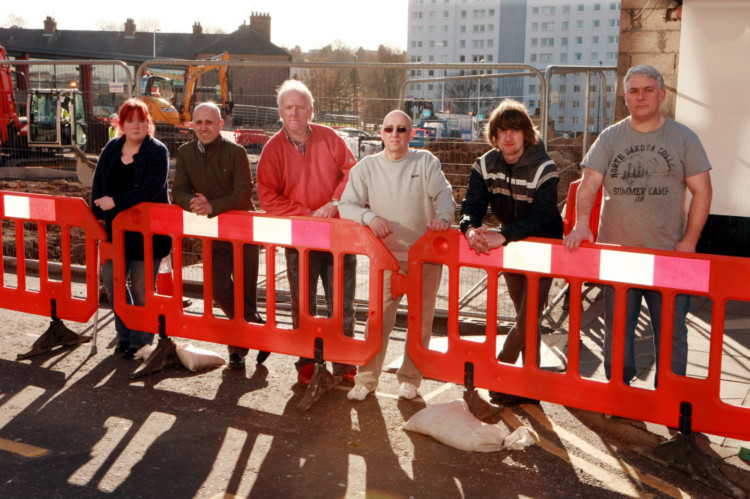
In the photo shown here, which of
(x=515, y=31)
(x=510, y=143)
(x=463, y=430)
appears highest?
(x=515, y=31)

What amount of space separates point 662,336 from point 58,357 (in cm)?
476

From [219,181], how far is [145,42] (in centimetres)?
9781

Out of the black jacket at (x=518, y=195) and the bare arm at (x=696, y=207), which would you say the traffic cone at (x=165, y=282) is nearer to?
the black jacket at (x=518, y=195)

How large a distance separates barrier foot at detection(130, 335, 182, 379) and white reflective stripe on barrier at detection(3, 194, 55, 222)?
4.98ft

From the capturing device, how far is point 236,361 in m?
6.52

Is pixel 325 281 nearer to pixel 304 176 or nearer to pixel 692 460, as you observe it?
pixel 304 176

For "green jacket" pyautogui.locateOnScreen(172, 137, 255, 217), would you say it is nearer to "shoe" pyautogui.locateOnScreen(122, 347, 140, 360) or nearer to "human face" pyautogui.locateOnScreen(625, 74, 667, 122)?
"shoe" pyautogui.locateOnScreen(122, 347, 140, 360)

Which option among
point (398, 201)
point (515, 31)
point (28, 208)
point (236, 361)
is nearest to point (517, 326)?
point (398, 201)

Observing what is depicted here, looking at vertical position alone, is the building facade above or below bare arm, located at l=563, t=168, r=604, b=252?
above

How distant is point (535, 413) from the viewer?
5.53 meters

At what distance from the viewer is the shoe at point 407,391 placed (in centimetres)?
579

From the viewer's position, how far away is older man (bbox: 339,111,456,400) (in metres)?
5.48

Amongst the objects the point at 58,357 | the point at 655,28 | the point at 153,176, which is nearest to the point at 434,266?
the point at 153,176

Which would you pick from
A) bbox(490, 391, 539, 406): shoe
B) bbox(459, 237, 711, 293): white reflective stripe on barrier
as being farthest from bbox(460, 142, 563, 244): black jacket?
bbox(490, 391, 539, 406): shoe
